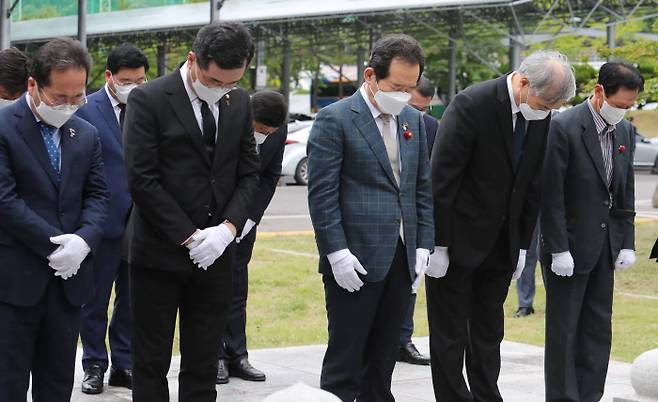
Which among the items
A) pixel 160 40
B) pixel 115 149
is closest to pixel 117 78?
pixel 115 149

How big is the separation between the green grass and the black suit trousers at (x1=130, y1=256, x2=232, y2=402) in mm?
3299

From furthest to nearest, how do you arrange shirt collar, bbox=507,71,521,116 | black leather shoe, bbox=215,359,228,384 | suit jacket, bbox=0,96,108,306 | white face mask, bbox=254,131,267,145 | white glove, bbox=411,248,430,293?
black leather shoe, bbox=215,359,228,384, white face mask, bbox=254,131,267,145, shirt collar, bbox=507,71,521,116, white glove, bbox=411,248,430,293, suit jacket, bbox=0,96,108,306

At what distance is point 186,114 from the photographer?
5492mm

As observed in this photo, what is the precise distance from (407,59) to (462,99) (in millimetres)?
615

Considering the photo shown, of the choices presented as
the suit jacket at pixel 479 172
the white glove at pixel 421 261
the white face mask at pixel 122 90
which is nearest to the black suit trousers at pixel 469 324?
the suit jacket at pixel 479 172

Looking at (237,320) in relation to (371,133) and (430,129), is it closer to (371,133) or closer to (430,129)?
(430,129)

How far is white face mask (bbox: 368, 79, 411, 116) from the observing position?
5.91 meters

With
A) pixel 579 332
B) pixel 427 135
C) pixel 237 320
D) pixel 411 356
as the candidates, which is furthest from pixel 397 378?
pixel 427 135

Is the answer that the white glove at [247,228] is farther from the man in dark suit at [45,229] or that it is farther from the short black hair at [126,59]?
the man in dark suit at [45,229]

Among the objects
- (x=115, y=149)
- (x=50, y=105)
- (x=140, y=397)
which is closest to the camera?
(x=50, y=105)

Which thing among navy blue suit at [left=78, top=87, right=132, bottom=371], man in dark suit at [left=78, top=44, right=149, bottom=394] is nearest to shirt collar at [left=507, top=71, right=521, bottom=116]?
man in dark suit at [left=78, top=44, right=149, bottom=394]

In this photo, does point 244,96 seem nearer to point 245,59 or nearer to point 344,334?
point 245,59

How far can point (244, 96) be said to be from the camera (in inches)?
229

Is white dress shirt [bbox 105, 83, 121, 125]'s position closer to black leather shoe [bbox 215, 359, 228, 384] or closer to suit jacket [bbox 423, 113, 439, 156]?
black leather shoe [bbox 215, 359, 228, 384]
